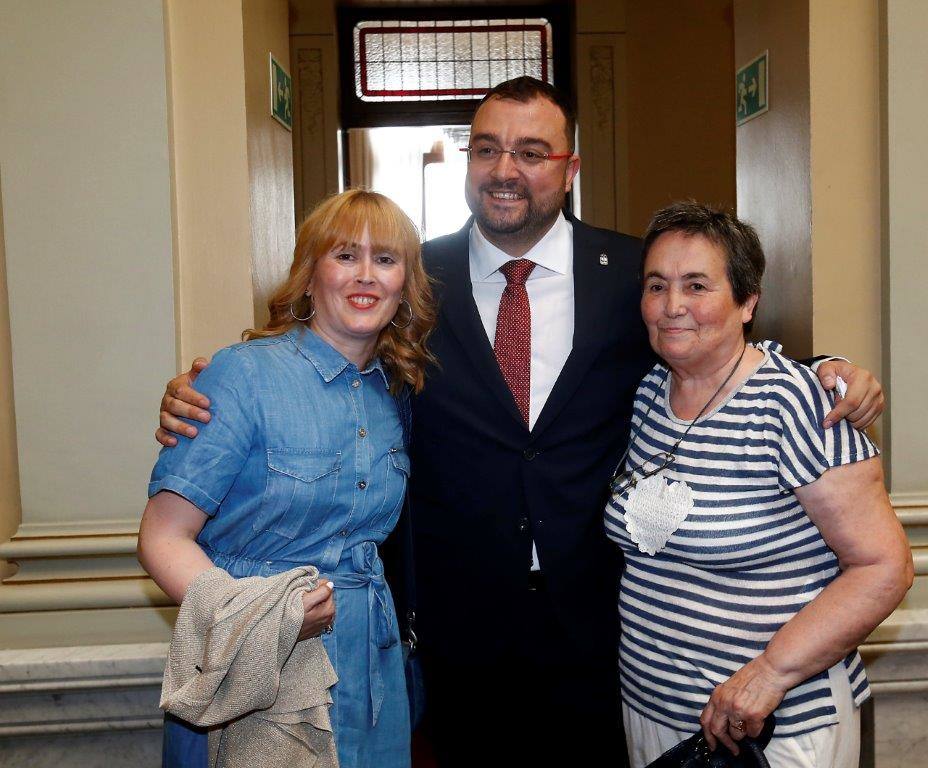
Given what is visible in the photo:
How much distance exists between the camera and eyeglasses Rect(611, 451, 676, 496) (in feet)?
5.69

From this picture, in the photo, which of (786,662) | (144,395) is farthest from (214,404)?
(786,662)

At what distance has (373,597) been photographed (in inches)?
64.9

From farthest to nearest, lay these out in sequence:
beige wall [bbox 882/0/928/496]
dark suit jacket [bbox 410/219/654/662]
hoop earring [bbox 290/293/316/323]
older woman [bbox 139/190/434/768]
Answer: beige wall [bbox 882/0/928/496] < dark suit jacket [bbox 410/219/654/662] < hoop earring [bbox 290/293/316/323] < older woman [bbox 139/190/434/768]

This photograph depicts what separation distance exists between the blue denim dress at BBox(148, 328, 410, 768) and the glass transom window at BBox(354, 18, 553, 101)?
17.0ft

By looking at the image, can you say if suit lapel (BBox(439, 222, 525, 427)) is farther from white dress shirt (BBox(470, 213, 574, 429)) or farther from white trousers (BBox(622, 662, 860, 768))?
white trousers (BBox(622, 662, 860, 768))

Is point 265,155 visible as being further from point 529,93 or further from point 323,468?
point 323,468

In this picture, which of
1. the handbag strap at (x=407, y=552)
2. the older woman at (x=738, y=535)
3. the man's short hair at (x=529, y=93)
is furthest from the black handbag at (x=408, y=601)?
Result: the man's short hair at (x=529, y=93)

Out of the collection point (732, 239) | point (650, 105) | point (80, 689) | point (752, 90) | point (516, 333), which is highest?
point (650, 105)

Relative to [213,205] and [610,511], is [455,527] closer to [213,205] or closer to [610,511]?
[610,511]

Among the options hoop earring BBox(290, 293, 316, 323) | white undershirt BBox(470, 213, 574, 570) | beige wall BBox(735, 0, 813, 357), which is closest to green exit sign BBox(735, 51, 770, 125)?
beige wall BBox(735, 0, 813, 357)

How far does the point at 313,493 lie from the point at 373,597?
23cm

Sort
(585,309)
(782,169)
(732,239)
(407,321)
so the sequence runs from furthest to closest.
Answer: (782,169)
(585,309)
(407,321)
(732,239)

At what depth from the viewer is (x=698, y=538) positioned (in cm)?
163

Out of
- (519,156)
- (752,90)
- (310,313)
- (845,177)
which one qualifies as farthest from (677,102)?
(310,313)
